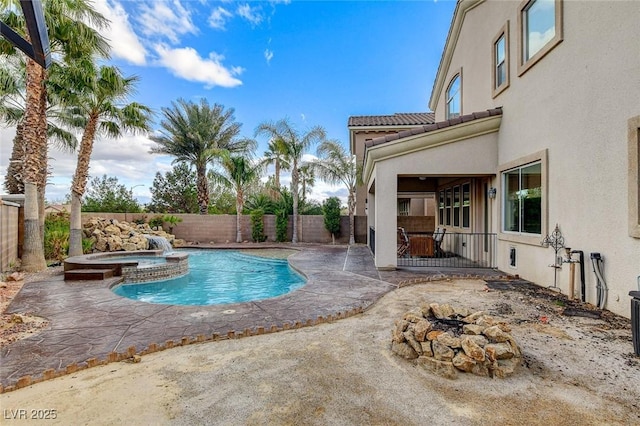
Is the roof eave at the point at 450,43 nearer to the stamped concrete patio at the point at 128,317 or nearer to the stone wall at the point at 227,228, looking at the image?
the stone wall at the point at 227,228

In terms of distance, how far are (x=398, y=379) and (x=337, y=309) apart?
2.51 meters

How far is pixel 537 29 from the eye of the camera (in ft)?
24.4

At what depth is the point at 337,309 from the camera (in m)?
5.66

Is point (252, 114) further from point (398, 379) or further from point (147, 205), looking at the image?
point (398, 379)

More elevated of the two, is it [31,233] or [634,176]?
[634,176]

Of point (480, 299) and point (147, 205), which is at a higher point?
point (147, 205)

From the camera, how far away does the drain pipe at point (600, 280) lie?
17.9ft

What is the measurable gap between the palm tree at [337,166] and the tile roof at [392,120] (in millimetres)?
3071

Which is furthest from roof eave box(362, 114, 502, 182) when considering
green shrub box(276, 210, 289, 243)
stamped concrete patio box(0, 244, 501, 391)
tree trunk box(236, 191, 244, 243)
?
tree trunk box(236, 191, 244, 243)

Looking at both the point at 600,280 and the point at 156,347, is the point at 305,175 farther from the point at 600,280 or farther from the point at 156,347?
the point at 156,347

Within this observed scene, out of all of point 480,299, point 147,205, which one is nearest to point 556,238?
point 480,299

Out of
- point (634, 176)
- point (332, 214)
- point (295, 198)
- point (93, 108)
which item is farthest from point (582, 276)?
point (295, 198)

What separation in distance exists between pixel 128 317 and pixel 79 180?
846 centimetres

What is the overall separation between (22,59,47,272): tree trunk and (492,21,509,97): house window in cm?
1361
